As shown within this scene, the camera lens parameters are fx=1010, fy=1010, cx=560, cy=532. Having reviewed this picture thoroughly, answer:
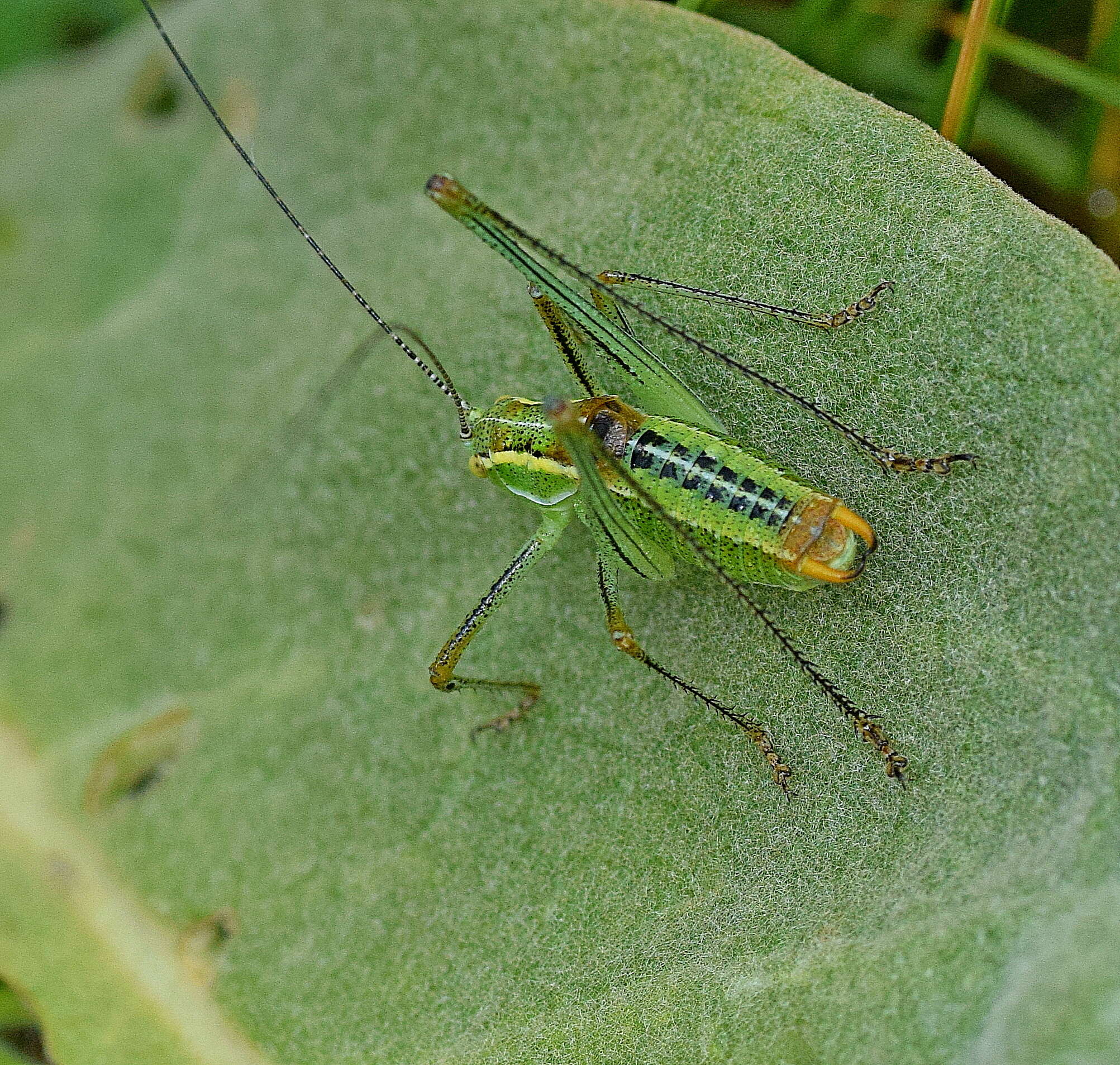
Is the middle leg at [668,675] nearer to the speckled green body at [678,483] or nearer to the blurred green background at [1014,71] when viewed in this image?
the speckled green body at [678,483]

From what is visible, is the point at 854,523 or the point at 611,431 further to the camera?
the point at 611,431

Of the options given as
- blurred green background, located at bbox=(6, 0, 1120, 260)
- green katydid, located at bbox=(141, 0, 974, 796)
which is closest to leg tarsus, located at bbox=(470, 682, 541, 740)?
green katydid, located at bbox=(141, 0, 974, 796)

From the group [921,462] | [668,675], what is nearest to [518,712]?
[668,675]

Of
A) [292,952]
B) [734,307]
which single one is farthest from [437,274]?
[292,952]

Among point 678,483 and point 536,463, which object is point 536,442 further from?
point 678,483

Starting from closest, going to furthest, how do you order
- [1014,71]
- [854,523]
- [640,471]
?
[854,523], [640,471], [1014,71]

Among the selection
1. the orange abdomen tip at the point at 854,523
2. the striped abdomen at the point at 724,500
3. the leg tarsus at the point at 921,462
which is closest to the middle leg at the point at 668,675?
the striped abdomen at the point at 724,500
